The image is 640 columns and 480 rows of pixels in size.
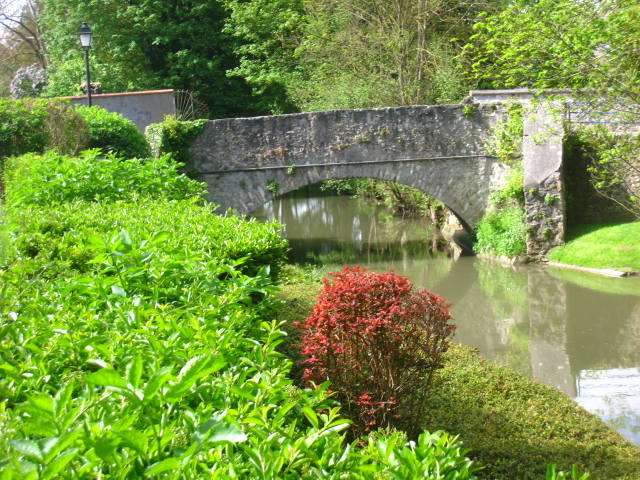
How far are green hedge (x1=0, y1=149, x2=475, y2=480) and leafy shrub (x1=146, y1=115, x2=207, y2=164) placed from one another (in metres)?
12.6

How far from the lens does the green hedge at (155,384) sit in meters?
2.10

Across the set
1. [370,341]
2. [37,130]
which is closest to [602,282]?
[370,341]

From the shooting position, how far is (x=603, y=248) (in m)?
16.3

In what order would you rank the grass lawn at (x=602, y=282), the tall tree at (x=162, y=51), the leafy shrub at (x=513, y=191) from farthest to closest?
the tall tree at (x=162, y=51)
the leafy shrub at (x=513, y=191)
the grass lawn at (x=602, y=282)

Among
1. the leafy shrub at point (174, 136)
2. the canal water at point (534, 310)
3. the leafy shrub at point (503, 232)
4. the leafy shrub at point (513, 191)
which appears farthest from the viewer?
the leafy shrub at point (174, 136)

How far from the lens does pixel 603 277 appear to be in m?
15.5

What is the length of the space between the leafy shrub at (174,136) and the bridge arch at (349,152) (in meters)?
0.19

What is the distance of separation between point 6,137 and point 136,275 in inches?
459

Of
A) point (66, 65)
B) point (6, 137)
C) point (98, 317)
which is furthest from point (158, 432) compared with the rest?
point (66, 65)

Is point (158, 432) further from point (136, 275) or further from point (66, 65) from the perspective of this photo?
point (66, 65)

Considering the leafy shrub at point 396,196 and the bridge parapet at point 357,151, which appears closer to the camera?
the bridge parapet at point 357,151

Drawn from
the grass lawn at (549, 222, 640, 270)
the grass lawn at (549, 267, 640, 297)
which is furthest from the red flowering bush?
the grass lawn at (549, 222, 640, 270)

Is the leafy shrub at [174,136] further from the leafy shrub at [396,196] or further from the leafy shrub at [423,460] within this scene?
the leafy shrub at [423,460]

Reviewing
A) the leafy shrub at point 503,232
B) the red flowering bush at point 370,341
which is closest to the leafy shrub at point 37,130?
the leafy shrub at point 503,232
